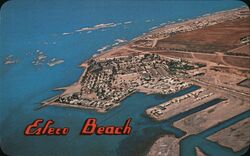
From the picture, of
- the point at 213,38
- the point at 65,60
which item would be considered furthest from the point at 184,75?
the point at 65,60

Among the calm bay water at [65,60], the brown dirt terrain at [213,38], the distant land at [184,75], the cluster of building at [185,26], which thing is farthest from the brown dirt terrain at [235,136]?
the cluster of building at [185,26]

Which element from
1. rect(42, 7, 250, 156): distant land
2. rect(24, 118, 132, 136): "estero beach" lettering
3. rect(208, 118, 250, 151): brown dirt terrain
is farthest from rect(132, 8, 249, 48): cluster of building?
rect(208, 118, 250, 151): brown dirt terrain

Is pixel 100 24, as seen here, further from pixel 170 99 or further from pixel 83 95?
pixel 170 99

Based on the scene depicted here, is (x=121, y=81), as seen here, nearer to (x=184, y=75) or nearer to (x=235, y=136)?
(x=184, y=75)

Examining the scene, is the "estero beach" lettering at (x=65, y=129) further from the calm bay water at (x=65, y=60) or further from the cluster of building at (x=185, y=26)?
the cluster of building at (x=185, y=26)

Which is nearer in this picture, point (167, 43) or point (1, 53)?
point (1, 53)

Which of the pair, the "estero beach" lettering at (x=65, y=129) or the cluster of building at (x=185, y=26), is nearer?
the "estero beach" lettering at (x=65, y=129)

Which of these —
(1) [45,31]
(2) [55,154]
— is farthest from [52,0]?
(2) [55,154]
